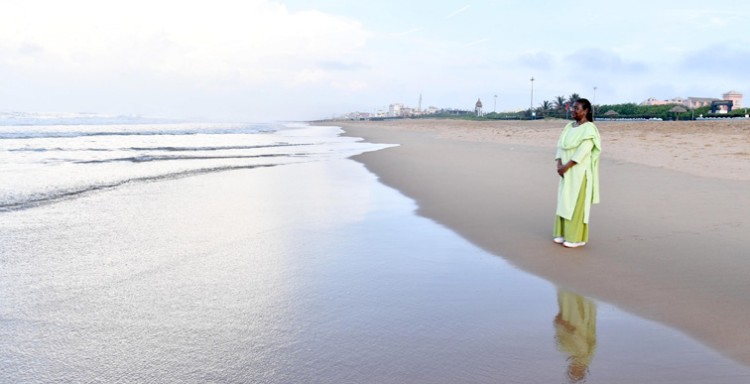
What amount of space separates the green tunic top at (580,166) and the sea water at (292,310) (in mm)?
1085

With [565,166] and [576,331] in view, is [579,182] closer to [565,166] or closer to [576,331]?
[565,166]

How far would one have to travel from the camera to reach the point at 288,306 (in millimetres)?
4066

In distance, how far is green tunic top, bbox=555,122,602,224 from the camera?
5777 millimetres

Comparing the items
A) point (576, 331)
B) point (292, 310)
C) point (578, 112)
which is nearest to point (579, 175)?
point (578, 112)

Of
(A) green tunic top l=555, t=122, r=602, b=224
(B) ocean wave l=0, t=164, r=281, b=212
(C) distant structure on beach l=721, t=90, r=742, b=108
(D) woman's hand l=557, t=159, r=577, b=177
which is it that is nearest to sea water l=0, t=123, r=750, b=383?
(B) ocean wave l=0, t=164, r=281, b=212

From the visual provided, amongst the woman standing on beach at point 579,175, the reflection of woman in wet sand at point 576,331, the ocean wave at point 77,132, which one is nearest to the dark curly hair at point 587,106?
the woman standing on beach at point 579,175

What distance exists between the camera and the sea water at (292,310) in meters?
3.04

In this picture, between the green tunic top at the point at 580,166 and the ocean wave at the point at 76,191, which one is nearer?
the green tunic top at the point at 580,166

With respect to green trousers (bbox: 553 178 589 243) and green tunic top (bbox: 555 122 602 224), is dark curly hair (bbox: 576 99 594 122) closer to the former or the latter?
green tunic top (bbox: 555 122 602 224)

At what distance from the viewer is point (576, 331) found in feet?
11.9

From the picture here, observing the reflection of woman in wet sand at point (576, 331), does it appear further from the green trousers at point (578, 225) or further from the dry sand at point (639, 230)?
the green trousers at point (578, 225)

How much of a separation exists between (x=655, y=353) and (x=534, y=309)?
0.93m

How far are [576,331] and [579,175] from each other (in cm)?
258

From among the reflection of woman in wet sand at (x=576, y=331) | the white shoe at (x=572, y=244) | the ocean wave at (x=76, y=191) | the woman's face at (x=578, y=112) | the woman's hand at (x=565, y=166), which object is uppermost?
the woman's face at (x=578, y=112)
